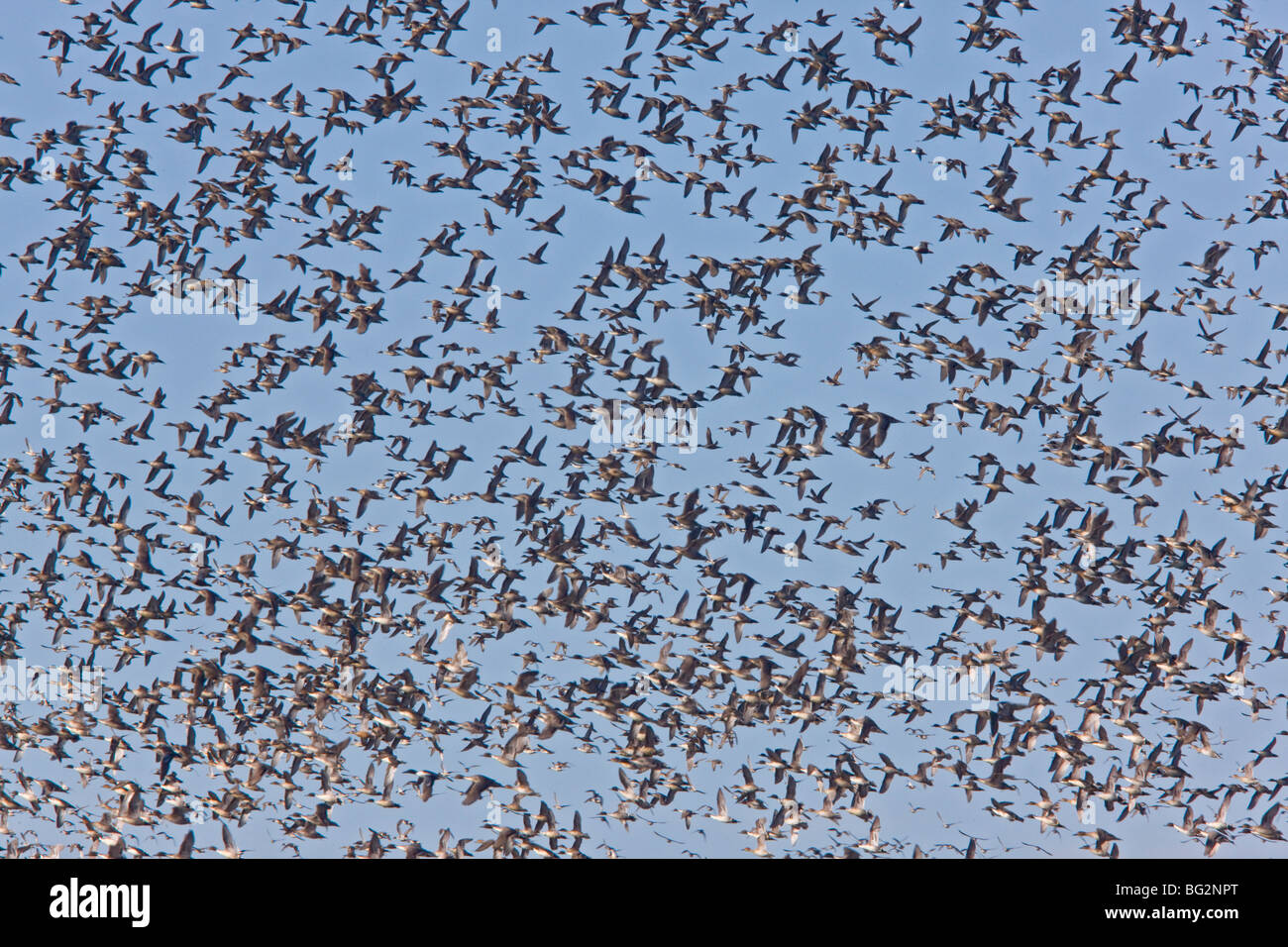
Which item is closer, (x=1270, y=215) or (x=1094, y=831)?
(x=1094, y=831)

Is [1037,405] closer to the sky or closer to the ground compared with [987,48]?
closer to the ground

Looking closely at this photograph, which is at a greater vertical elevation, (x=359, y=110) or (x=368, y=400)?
(x=359, y=110)

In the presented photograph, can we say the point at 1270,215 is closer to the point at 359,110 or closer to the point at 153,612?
the point at 359,110

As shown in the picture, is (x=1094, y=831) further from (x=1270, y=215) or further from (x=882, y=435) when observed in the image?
(x=1270, y=215)

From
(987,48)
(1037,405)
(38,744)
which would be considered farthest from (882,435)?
(38,744)

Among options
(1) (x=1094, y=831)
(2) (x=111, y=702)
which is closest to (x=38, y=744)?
(2) (x=111, y=702)
